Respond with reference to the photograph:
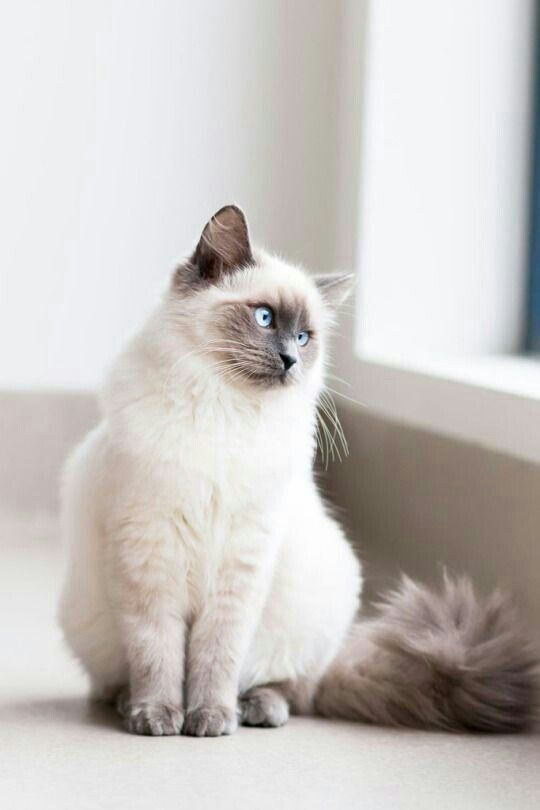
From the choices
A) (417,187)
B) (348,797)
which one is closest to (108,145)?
(417,187)

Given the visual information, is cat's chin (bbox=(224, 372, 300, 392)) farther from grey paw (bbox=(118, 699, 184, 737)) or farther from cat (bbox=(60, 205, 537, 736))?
grey paw (bbox=(118, 699, 184, 737))

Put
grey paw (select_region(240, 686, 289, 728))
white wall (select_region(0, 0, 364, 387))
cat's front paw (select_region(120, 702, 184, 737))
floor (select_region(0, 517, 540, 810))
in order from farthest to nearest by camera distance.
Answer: white wall (select_region(0, 0, 364, 387)) < grey paw (select_region(240, 686, 289, 728)) < cat's front paw (select_region(120, 702, 184, 737)) < floor (select_region(0, 517, 540, 810))

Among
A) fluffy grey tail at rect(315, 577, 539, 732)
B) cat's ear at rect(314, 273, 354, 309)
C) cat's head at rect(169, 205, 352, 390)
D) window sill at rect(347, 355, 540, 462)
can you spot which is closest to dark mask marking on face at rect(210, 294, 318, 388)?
cat's head at rect(169, 205, 352, 390)

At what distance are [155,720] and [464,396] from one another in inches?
36.5

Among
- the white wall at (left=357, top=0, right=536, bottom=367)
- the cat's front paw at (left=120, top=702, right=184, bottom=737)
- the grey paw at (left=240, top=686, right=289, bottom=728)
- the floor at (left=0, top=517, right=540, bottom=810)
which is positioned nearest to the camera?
the floor at (left=0, top=517, right=540, bottom=810)

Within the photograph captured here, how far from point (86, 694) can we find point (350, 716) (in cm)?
39

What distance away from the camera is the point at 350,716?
5.80 ft

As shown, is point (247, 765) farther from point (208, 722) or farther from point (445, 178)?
point (445, 178)

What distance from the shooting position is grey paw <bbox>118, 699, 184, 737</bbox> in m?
1.60

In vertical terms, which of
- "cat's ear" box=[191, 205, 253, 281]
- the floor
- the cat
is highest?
"cat's ear" box=[191, 205, 253, 281]

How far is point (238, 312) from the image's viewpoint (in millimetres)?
1623

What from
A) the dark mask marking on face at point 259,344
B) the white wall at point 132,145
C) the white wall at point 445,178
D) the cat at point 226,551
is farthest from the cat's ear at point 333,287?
the white wall at point 132,145

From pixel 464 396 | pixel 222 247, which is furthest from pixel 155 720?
pixel 464 396

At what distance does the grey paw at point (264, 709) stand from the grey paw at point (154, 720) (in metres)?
0.12
